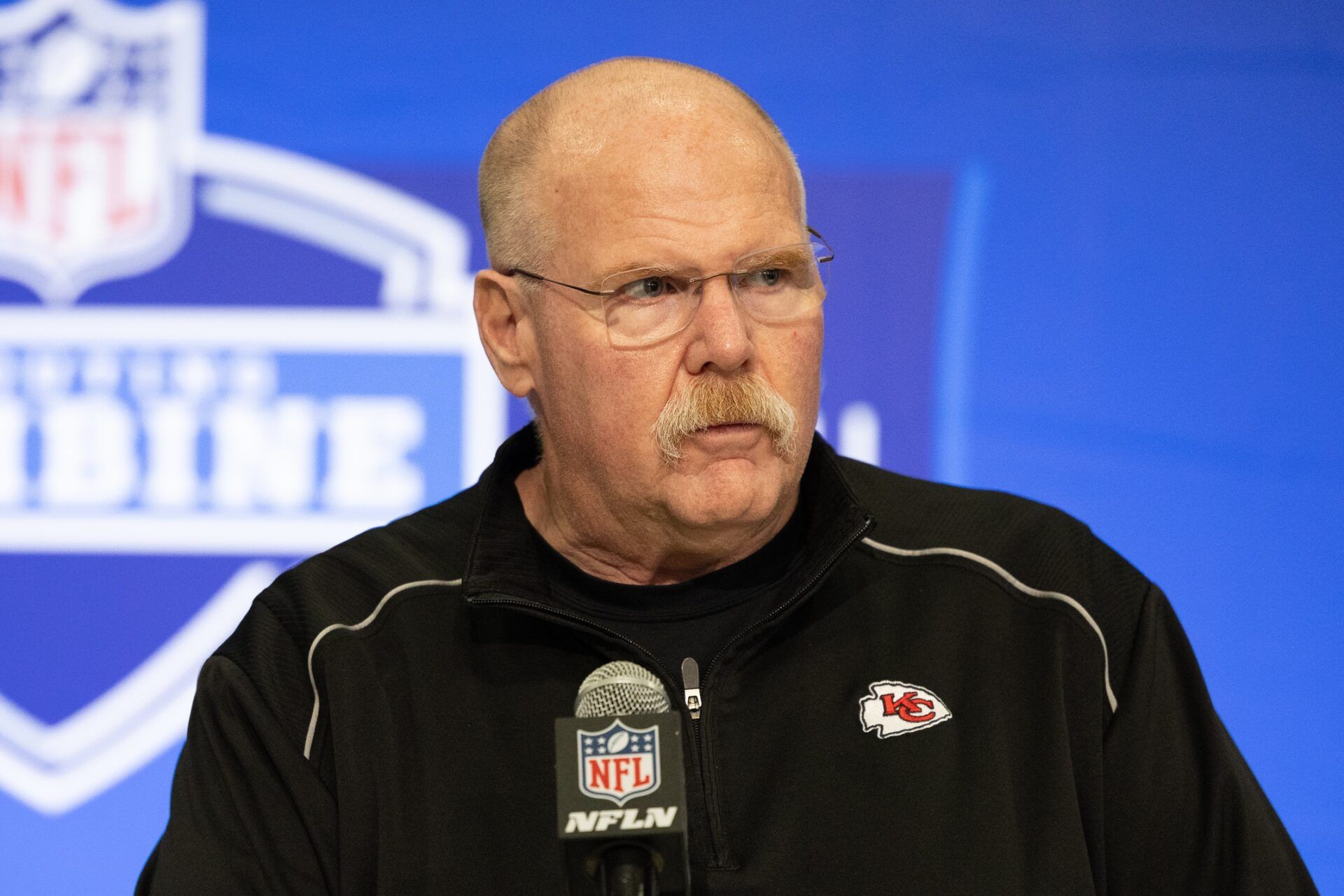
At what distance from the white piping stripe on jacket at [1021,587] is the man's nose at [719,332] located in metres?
0.34

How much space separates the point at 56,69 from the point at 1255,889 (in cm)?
250

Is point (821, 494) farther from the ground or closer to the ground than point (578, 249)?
closer to the ground

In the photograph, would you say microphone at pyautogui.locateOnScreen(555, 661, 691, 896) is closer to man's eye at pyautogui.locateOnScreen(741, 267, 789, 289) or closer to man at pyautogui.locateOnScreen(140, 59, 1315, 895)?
man at pyautogui.locateOnScreen(140, 59, 1315, 895)

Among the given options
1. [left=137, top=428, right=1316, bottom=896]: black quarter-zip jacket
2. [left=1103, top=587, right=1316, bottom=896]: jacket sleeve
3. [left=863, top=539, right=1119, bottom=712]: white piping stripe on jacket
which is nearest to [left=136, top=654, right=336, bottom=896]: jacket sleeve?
[left=137, top=428, right=1316, bottom=896]: black quarter-zip jacket

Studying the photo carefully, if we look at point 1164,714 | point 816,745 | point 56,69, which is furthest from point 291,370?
point 1164,714

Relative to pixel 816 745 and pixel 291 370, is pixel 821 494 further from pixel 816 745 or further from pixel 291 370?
pixel 291 370

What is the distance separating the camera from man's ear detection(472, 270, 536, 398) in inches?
73.8

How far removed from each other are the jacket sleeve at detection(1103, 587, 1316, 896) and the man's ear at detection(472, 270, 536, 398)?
2.84 feet

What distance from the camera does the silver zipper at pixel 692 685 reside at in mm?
1615

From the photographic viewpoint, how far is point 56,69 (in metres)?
2.70

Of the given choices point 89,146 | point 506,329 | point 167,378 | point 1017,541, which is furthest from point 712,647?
point 89,146

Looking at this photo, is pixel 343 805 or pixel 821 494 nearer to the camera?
pixel 343 805

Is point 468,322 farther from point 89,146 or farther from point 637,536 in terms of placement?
point 637,536

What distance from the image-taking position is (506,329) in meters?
1.93
